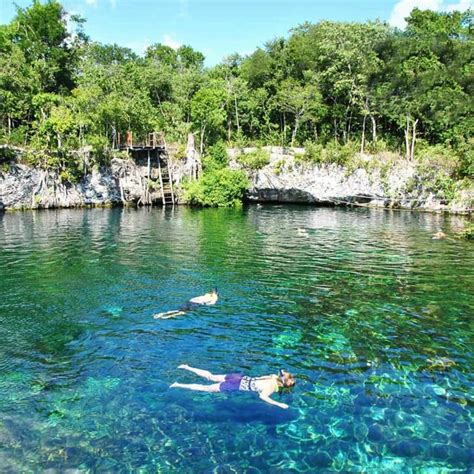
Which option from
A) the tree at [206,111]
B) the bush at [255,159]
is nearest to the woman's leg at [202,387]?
the bush at [255,159]

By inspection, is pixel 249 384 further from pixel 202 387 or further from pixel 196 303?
pixel 196 303

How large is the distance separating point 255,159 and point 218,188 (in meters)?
6.44

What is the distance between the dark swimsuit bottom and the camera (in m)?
11.0

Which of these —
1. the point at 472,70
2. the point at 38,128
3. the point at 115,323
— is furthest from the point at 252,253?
the point at 472,70

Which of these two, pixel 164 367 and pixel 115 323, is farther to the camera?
pixel 115 323

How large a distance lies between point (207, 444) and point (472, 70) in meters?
58.2

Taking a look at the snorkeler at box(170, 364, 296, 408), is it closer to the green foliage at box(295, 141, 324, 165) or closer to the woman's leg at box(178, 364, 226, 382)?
the woman's leg at box(178, 364, 226, 382)

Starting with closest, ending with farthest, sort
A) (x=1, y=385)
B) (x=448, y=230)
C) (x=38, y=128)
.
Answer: (x=1, y=385), (x=448, y=230), (x=38, y=128)

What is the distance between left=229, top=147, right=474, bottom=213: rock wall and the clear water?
25.8 m

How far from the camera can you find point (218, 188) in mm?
53469

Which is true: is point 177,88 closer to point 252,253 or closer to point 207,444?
point 252,253

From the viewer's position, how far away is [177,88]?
2601 inches

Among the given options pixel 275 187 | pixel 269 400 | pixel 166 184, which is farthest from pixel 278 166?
pixel 269 400

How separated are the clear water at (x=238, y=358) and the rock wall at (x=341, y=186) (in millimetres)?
25752
